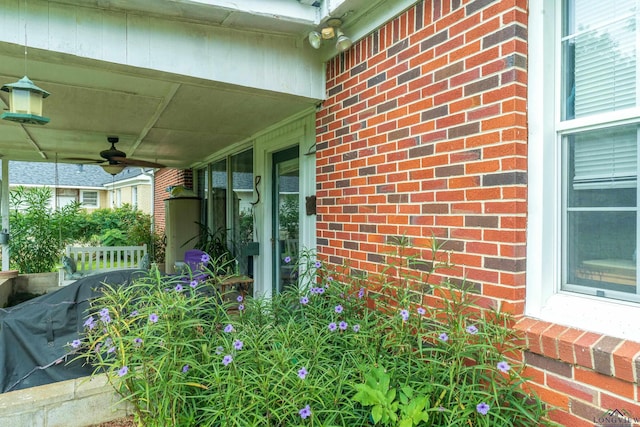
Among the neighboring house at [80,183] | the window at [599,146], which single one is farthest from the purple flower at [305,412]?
the neighboring house at [80,183]

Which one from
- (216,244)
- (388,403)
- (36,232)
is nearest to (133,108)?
(216,244)

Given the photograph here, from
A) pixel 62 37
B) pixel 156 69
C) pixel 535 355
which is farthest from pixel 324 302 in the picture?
pixel 62 37

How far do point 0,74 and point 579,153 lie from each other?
4.01 metres

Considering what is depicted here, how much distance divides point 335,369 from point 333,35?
2.34 m

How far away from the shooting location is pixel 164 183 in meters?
10.5

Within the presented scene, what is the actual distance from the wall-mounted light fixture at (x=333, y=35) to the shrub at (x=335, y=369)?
5.36 feet

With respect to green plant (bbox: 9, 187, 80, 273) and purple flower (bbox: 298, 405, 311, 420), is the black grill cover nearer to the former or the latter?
purple flower (bbox: 298, 405, 311, 420)

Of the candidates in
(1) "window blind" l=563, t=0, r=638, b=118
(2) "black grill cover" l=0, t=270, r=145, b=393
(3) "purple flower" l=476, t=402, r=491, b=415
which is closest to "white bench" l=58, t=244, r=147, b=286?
(2) "black grill cover" l=0, t=270, r=145, b=393

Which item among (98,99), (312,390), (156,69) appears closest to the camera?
(312,390)

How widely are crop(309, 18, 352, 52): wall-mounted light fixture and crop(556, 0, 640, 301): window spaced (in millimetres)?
1399

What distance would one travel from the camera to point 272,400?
1727 millimetres

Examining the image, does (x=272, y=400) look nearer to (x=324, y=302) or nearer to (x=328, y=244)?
(x=324, y=302)

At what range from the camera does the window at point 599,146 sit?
156 centimetres

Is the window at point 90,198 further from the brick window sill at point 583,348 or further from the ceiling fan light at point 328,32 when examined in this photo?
the brick window sill at point 583,348
